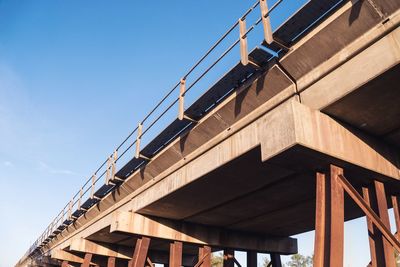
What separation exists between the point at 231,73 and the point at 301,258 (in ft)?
295

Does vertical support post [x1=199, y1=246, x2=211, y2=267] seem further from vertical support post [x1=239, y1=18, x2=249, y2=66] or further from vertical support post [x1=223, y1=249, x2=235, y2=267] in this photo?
vertical support post [x1=239, y1=18, x2=249, y2=66]

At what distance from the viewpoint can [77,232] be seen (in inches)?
784

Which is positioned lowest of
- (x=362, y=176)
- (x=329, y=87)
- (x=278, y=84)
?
(x=362, y=176)

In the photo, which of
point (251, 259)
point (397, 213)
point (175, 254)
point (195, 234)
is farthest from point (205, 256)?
point (397, 213)

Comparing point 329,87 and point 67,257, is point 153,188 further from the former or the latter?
point 67,257

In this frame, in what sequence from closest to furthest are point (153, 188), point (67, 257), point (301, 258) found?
point (153, 188), point (67, 257), point (301, 258)

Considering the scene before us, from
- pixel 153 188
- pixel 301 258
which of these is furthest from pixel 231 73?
pixel 301 258

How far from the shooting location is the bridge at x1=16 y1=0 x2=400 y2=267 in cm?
556

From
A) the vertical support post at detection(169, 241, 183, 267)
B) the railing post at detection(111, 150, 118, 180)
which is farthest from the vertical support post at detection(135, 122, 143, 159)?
the vertical support post at detection(169, 241, 183, 267)

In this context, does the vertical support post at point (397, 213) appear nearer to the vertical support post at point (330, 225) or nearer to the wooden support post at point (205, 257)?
the vertical support post at point (330, 225)

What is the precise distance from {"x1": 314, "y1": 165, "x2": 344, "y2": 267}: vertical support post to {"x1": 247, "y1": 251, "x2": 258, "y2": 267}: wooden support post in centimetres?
963

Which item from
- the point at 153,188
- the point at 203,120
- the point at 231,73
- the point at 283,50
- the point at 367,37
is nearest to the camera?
the point at 367,37

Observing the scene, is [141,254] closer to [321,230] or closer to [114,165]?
[114,165]

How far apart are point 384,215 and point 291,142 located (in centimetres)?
278
